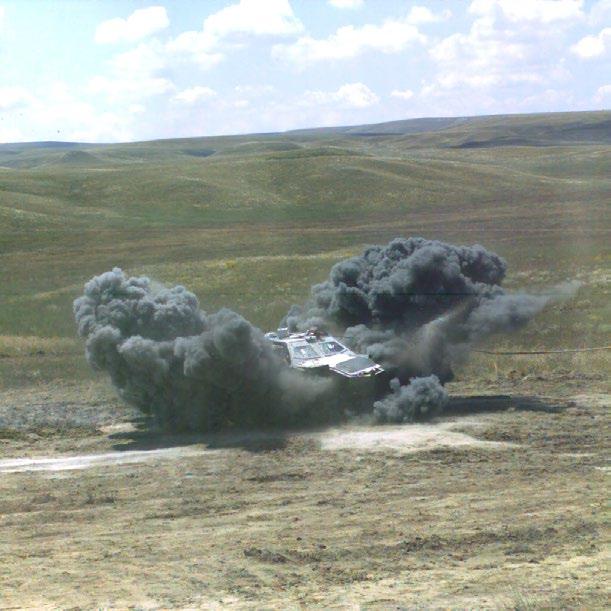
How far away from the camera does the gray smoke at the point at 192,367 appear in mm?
24094

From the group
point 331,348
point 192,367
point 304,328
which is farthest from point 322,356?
point 304,328

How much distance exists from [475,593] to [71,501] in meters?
8.67

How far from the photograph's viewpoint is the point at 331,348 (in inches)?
1029

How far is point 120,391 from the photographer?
26297 mm

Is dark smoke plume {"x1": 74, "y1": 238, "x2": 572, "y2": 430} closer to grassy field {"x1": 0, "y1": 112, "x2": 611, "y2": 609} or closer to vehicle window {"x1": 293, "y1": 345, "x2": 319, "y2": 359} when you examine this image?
vehicle window {"x1": 293, "y1": 345, "x2": 319, "y2": 359}

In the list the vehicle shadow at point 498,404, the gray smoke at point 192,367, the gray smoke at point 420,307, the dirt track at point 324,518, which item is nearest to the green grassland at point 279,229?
the gray smoke at point 420,307

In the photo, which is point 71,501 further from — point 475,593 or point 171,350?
point 475,593

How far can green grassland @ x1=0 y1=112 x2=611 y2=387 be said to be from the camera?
128ft

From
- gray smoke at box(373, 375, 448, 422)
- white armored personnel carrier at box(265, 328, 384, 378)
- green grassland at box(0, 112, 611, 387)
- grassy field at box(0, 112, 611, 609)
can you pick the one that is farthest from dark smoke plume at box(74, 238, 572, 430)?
green grassland at box(0, 112, 611, 387)

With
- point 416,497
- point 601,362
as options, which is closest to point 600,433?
point 416,497

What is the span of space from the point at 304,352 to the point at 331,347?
0.69 m

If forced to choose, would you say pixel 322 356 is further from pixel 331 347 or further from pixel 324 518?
pixel 324 518

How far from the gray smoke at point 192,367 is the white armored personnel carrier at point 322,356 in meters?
0.45

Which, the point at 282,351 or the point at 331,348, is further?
the point at 282,351
